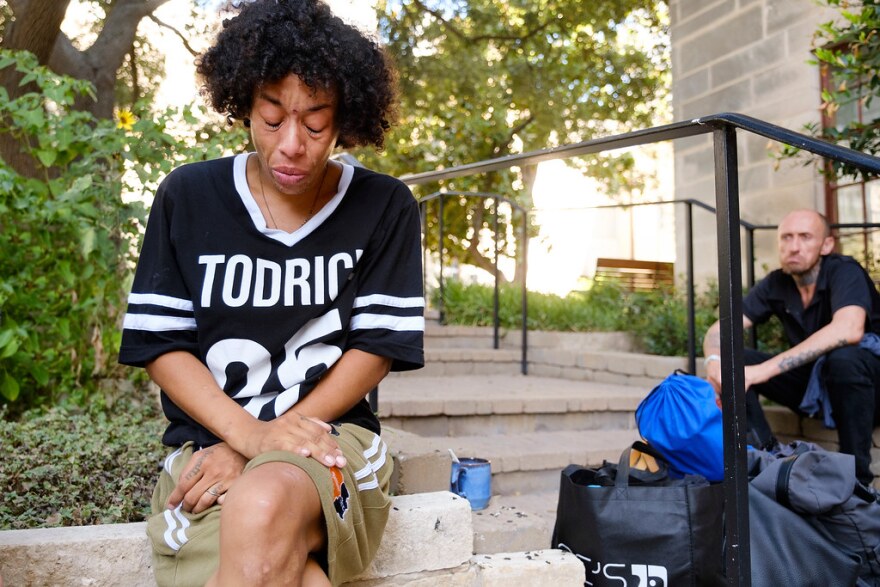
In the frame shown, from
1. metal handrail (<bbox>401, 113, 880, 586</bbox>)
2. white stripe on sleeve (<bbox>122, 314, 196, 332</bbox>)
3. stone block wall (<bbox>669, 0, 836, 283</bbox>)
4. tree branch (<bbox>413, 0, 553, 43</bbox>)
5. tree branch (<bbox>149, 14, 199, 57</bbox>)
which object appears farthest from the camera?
tree branch (<bbox>413, 0, 553, 43</bbox>)

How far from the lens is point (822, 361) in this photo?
10.6 feet

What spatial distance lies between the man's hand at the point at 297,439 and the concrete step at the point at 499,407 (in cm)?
186

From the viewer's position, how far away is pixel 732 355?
5.79 feet

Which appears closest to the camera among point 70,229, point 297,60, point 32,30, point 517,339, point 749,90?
point 297,60

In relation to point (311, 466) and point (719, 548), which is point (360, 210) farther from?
point (719, 548)

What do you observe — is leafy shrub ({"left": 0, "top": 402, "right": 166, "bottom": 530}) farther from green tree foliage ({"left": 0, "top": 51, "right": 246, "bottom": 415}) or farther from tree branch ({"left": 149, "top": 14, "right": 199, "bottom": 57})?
tree branch ({"left": 149, "top": 14, "right": 199, "bottom": 57})

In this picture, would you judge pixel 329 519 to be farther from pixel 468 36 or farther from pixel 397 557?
pixel 468 36

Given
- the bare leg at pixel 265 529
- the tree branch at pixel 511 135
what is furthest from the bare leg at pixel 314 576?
the tree branch at pixel 511 135

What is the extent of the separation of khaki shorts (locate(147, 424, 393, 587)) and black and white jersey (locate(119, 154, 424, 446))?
0.36 ft

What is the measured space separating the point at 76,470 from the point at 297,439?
3.78 feet

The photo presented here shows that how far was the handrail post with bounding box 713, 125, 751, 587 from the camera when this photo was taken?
174cm

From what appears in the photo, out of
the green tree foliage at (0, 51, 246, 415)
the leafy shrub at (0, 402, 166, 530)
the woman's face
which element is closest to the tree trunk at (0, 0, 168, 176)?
A: the green tree foliage at (0, 51, 246, 415)

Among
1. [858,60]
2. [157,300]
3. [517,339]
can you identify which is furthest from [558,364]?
[157,300]

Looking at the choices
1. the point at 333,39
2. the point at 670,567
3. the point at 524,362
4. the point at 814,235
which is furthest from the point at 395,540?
the point at 524,362
